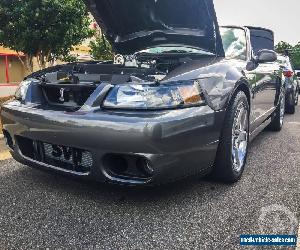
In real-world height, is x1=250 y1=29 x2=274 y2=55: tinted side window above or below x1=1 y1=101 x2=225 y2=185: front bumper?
above

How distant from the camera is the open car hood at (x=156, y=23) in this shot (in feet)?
10.1

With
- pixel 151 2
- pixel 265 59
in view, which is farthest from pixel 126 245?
pixel 265 59

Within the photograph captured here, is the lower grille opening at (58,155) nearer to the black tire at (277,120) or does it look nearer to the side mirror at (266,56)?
the side mirror at (266,56)

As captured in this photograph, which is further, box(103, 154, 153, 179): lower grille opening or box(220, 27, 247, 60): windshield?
box(220, 27, 247, 60): windshield

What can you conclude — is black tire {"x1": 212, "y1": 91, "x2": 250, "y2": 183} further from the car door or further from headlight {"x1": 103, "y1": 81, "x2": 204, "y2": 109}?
the car door

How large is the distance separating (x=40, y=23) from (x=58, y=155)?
26.0ft

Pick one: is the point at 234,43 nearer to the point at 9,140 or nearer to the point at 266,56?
the point at 266,56

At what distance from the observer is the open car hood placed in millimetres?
3080

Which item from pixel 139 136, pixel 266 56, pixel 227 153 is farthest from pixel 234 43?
pixel 139 136

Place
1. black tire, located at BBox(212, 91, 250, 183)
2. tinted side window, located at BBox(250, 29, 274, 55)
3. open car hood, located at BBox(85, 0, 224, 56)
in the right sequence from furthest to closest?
1. tinted side window, located at BBox(250, 29, 274, 55)
2. open car hood, located at BBox(85, 0, 224, 56)
3. black tire, located at BBox(212, 91, 250, 183)

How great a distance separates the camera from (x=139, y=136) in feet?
7.46

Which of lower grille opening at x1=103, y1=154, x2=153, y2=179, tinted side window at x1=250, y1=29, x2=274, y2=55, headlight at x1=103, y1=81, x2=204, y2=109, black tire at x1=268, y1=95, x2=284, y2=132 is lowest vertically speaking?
black tire at x1=268, y1=95, x2=284, y2=132

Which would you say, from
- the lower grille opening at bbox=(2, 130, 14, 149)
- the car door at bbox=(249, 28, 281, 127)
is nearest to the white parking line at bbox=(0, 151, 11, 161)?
the lower grille opening at bbox=(2, 130, 14, 149)

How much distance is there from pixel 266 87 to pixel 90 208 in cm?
257
